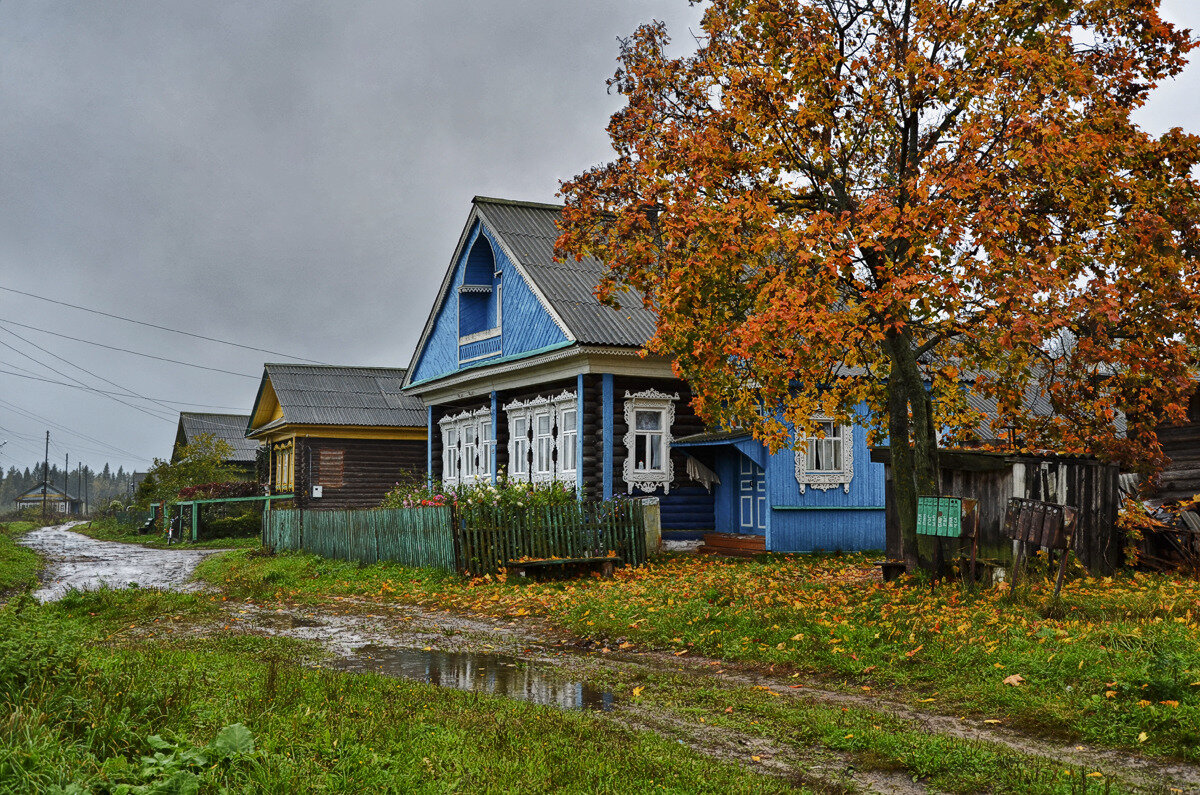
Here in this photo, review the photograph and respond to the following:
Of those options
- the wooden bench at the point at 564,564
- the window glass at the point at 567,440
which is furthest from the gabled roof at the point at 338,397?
the wooden bench at the point at 564,564

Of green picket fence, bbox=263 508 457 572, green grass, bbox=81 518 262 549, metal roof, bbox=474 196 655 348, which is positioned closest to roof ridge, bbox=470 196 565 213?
metal roof, bbox=474 196 655 348

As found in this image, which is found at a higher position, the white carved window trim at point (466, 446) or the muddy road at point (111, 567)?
the white carved window trim at point (466, 446)

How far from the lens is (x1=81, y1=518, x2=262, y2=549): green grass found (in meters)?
33.1

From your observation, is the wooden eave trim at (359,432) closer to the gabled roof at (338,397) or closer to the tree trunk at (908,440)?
the gabled roof at (338,397)

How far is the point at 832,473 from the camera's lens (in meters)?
20.8

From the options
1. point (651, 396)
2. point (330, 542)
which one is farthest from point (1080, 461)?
point (330, 542)

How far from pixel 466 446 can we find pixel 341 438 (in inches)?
444

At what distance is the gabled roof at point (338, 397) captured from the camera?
121 ft

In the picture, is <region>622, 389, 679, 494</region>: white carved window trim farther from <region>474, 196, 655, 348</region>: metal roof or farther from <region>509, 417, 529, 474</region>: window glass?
<region>509, 417, 529, 474</region>: window glass

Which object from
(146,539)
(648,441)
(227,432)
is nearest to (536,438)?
(648,441)

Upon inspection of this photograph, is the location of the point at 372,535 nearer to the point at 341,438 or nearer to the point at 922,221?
the point at 922,221

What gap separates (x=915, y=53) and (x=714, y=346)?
407 centimetres

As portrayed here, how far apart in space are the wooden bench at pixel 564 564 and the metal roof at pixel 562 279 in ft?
15.9

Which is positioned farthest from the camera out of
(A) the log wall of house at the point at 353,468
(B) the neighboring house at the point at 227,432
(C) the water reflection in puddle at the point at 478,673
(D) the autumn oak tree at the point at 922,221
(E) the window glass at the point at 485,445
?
(B) the neighboring house at the point at 227,432
